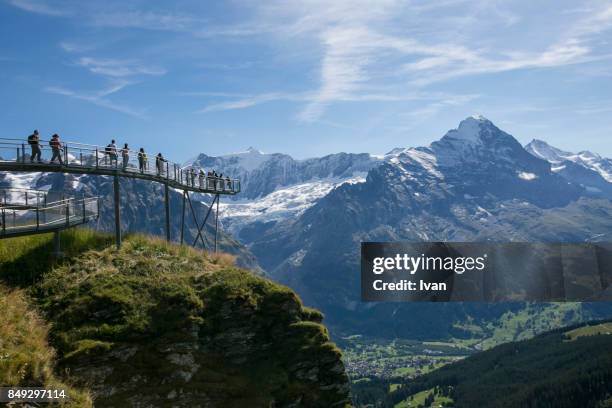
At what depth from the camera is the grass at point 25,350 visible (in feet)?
86.0

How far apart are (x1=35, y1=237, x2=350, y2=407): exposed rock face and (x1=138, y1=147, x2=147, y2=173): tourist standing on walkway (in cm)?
1093

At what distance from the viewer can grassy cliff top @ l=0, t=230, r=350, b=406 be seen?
112 ft

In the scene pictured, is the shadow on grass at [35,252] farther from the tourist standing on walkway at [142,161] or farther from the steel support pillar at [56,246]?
the tourist standing on walkway at [142,161]

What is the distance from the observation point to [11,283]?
124 ft

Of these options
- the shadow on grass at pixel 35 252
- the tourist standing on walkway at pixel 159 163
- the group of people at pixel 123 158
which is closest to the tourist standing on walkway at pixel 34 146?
the group of people at pixel 123 158

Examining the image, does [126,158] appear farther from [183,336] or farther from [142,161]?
[183,336]

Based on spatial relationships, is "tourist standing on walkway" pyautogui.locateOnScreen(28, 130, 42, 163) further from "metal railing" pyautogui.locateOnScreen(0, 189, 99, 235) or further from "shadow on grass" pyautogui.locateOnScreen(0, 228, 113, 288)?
"shadow on grass" pyautogui.locateOnScreen(0, 228, 113, 288)

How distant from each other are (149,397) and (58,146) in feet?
65.6

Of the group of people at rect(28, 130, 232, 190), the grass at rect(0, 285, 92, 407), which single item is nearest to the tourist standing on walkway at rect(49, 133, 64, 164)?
the group of people at rect(28, 130, 232, 190)

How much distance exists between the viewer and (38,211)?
38969mm

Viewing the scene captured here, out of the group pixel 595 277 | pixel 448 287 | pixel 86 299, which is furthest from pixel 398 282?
pixel 595 277

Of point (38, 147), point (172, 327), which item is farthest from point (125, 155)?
point (172, 327)

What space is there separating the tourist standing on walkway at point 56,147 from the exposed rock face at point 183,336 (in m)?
7.64

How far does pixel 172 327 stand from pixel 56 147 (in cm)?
1646
